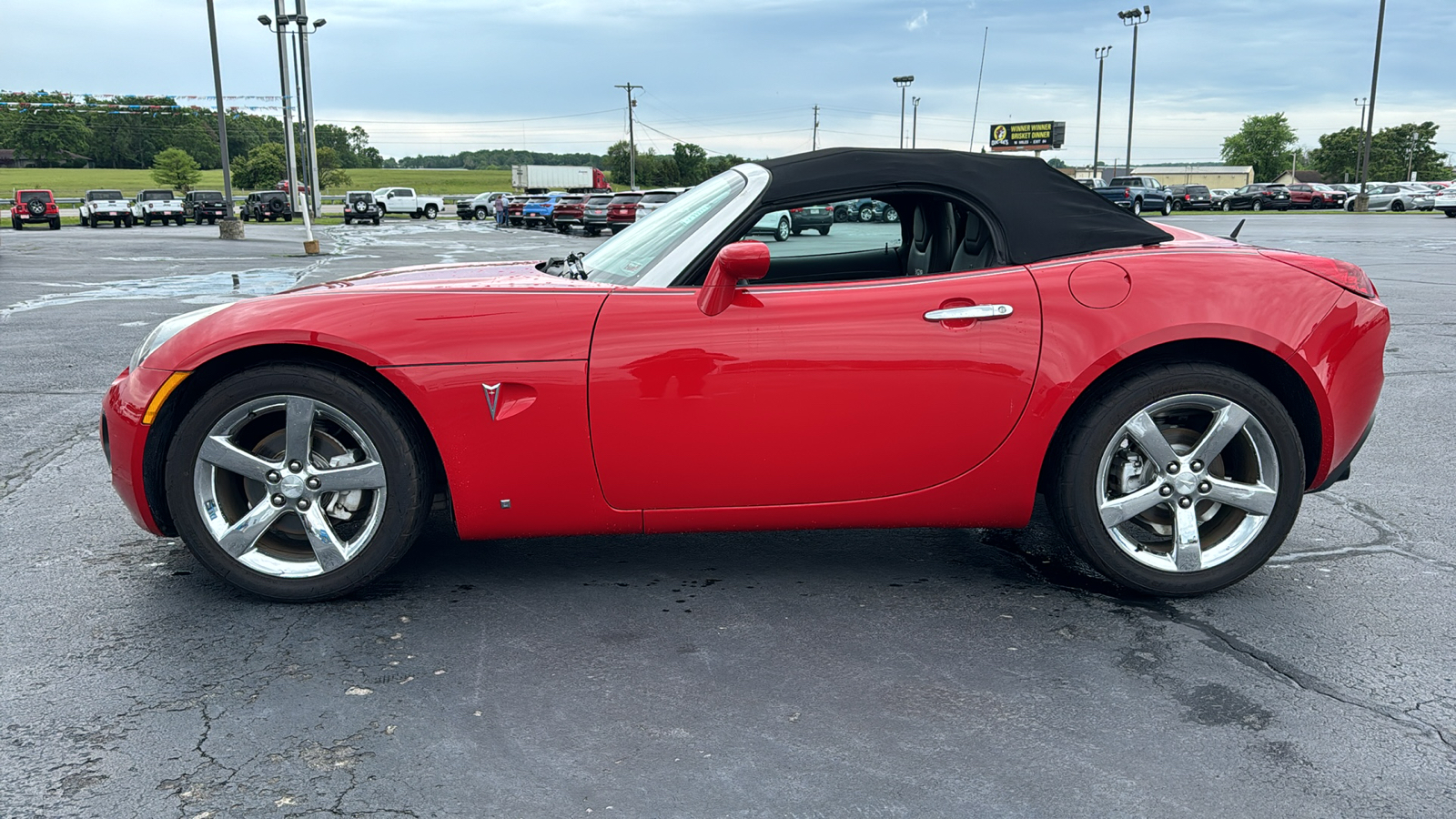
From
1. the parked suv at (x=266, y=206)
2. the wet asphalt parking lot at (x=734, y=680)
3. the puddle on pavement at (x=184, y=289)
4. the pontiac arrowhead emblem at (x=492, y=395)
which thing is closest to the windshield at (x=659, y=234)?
the wet asphalt parking lot at (x=734, y=680)

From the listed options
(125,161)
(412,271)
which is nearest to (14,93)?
(125,161)

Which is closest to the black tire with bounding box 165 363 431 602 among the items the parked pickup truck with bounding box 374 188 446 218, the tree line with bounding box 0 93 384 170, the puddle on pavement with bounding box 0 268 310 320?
the puddle on pavement with bounding box 0 268 310 320

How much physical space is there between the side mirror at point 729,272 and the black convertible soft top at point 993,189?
353 mm

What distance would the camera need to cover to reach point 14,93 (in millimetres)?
82125

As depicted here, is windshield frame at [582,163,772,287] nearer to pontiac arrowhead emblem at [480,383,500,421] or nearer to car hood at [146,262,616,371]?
car hood at [146,262,616,371]

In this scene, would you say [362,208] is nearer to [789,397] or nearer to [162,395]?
[162,395]

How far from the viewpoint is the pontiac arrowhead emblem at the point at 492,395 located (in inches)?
123

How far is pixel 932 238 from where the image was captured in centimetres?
368

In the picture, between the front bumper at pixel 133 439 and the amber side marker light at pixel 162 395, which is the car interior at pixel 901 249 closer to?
the amber side marker light at pixel 162 395

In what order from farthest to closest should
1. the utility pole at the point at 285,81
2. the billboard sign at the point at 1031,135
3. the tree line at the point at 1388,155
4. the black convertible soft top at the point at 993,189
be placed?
the tree line at the point at 1388,155 < the billboard sign at the point at 1031,135 < the utility pole at the point at 285,81 < the black convertible soft top at the point at 993,189

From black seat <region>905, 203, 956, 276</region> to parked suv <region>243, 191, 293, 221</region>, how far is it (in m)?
50.7

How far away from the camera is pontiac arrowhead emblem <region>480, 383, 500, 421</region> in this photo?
313 centimetres

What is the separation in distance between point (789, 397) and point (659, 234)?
84 centimetres

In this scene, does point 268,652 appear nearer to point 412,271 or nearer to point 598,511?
point 598,511
